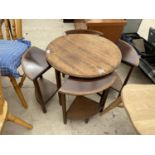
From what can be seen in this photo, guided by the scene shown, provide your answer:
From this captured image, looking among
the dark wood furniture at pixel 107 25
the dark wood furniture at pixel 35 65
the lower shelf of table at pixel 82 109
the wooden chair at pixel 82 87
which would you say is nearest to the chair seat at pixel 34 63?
the dark wood furniture at pixel 35 65

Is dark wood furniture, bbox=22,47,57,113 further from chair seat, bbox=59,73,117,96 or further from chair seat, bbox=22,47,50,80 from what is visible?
chair seat, bbox=59,73,117,96

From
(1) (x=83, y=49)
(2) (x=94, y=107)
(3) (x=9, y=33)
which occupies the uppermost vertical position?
(1) (x=83, y=49)

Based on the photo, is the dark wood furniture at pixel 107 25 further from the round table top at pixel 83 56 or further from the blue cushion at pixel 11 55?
the blue cushion at pixel 11 55

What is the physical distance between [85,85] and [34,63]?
18.9 inches

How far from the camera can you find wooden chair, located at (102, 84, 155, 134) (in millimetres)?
1175

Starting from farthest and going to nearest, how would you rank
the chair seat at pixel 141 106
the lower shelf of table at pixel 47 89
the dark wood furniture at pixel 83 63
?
the lower shelf of table at pixel 47 89 < the dark wood furniture at pixel 83 63 < the chair seat at pixel 141 106

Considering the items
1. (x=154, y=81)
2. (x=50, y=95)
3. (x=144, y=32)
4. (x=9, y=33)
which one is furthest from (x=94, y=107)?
(x=144, y=32)

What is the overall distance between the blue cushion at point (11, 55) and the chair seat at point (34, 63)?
0.11m

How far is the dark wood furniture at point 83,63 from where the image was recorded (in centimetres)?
131

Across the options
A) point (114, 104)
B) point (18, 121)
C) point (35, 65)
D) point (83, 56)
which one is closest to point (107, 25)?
point (83, 56)

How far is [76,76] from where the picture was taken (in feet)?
4.33
